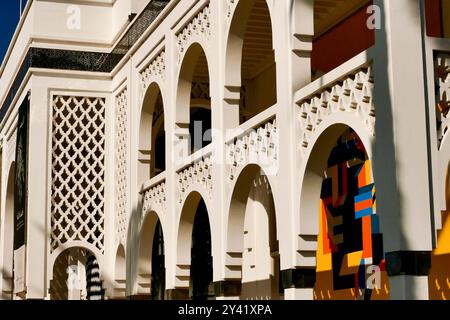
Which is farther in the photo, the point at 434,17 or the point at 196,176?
the point at 196,176

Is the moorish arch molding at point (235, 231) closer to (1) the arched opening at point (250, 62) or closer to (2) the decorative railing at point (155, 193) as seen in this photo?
(1) the arched opening at point (250, 62)

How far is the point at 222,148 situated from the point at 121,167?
15.1 ft

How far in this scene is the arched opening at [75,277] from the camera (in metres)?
16.0

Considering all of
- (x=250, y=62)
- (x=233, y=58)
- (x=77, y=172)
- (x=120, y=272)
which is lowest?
(x=120, y=272)

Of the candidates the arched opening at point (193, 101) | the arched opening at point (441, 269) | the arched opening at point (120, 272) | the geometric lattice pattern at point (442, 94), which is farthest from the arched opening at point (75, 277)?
the geometric lattice pattern at point (442, 94)

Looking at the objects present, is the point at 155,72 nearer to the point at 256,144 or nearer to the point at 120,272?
the point at 120,272

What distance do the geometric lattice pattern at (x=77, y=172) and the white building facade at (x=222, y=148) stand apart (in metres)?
0.03

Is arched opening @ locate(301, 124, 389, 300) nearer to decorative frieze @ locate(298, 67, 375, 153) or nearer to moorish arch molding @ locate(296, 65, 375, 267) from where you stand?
moorish arch molding @ locate(296, 65, 375, 267)

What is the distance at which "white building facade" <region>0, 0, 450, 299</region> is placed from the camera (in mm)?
6234

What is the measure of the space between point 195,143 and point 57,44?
3047 mm

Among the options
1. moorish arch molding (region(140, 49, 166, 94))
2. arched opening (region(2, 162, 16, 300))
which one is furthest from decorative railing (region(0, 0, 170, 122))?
arched opening (region(2, 162, 16, 300))

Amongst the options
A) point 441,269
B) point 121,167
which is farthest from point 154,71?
point 441,269

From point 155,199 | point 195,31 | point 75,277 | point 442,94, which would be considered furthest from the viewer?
point 75,277

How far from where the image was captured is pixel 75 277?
1650cm
